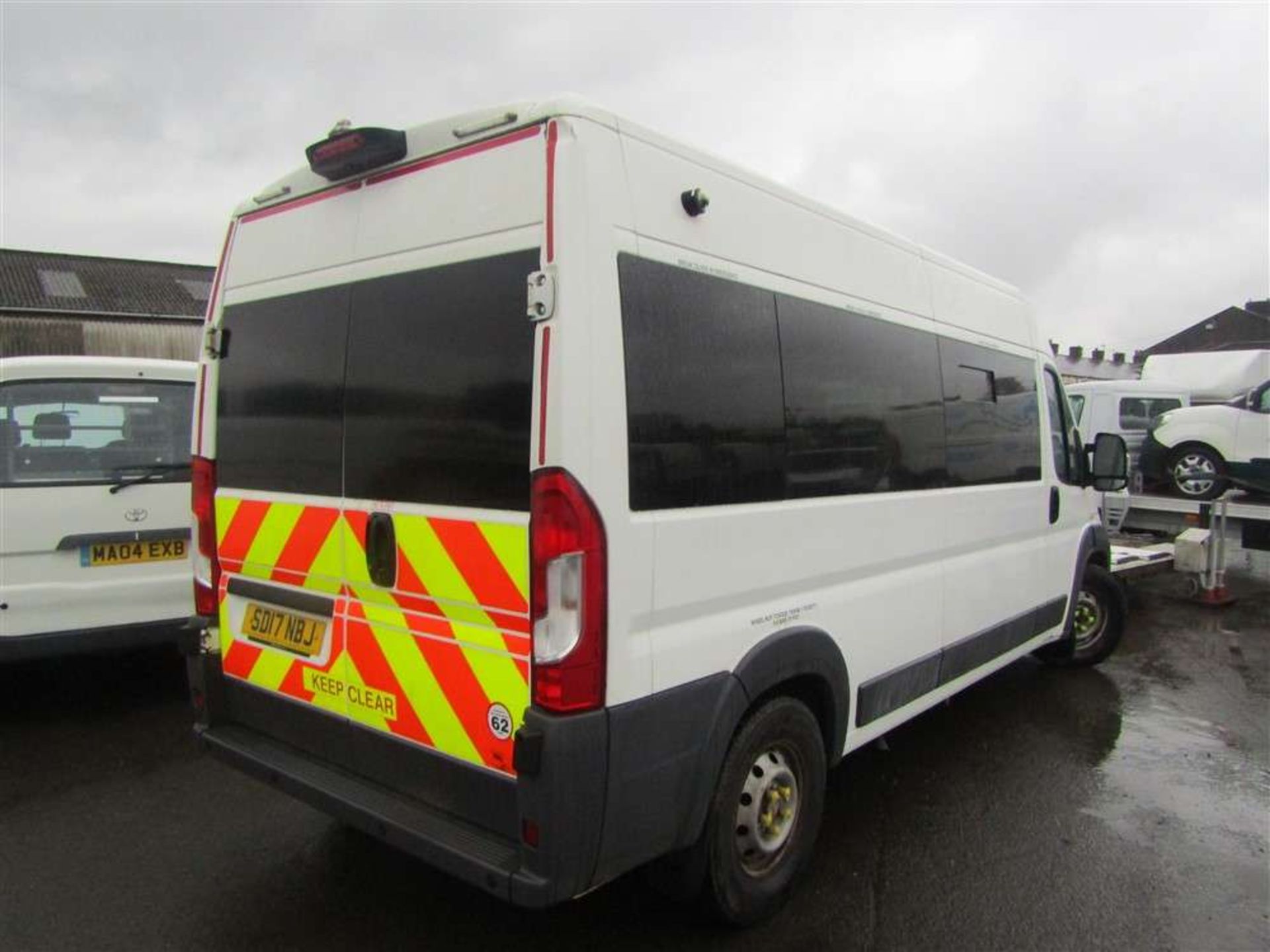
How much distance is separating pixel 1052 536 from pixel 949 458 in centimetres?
160

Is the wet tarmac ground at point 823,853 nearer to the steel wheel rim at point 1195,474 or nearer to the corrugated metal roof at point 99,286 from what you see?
the steel wheel rim at point 1195,474

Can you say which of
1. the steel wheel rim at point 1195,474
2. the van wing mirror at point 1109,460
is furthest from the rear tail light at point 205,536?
the steel wheel rim at point 1195,474

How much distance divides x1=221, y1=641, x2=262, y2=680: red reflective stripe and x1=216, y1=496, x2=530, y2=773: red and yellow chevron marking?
12mm

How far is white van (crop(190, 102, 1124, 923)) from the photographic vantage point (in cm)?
220

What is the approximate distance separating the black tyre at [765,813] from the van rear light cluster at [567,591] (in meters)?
0.75

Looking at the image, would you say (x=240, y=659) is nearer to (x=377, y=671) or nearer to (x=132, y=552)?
(x=377, y=671)

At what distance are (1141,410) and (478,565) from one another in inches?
581

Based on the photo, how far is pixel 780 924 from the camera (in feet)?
9.66

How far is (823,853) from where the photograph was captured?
3465mm

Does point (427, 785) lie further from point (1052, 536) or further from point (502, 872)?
point (1052, 536)

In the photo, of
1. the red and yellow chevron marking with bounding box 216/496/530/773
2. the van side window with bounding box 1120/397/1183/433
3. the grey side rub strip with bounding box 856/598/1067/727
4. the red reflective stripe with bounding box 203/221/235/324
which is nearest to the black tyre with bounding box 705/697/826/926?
the grey side rub strip with bounding box 856/598/1067/727

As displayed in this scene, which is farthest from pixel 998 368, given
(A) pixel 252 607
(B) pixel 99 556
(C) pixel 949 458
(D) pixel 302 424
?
(B) pixel 99 556

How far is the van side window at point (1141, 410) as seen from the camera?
14.0 metres

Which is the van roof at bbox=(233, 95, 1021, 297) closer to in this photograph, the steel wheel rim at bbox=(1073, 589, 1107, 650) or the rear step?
the rear step
